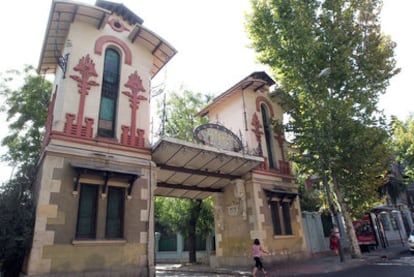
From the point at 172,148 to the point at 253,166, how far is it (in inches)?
185

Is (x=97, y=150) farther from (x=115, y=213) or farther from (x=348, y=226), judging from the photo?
(x=348, y=226)

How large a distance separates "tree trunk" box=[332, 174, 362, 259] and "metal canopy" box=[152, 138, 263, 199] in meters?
4.72

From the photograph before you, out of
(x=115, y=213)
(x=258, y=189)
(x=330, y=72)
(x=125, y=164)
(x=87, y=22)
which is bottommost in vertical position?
(x=115, y=213)

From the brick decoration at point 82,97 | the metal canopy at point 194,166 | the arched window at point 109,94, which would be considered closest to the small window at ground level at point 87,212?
the brick decoration at point 82,97

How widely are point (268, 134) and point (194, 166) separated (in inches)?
230

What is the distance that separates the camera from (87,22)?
11477 millimetres

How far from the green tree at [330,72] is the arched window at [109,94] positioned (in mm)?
8466

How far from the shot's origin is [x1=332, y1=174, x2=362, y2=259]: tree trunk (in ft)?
45.3

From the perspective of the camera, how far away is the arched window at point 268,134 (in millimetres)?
15664

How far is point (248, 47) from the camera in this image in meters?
16.4

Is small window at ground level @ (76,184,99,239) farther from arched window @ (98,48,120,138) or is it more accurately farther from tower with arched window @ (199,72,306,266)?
tower with arched window @ (199,72,306,266)

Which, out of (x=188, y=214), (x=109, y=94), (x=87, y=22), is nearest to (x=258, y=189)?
(x=188, y=214)

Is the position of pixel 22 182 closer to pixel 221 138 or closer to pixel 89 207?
pixel 89 207

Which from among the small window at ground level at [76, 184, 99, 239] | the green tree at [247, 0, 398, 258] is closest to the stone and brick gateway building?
the small window at ground level at [76, 184, 99, 239]
